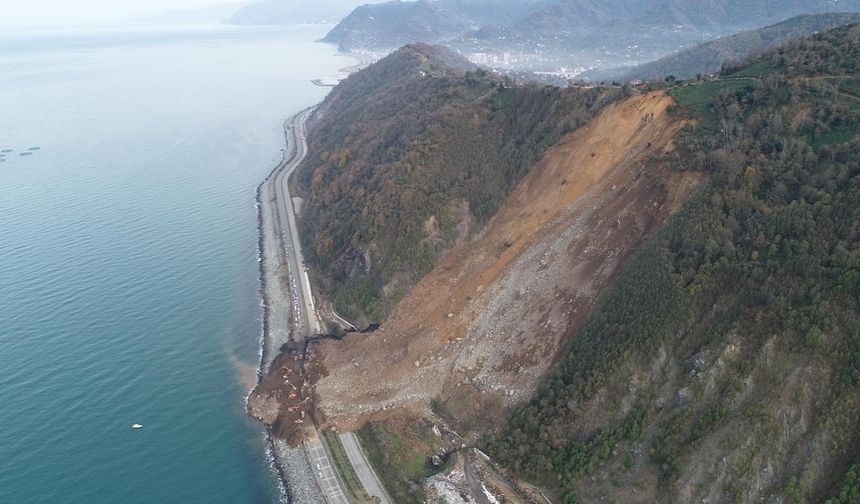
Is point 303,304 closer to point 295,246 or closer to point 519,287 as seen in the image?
point 295,246

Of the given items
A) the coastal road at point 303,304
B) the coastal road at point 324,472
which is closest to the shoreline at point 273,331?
the coastal road at point 324,472

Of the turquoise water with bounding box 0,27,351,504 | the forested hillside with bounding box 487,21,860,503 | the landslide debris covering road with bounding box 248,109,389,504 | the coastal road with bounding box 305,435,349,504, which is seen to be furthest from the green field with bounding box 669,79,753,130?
the turquoise water with bounding box 0,27,351,504

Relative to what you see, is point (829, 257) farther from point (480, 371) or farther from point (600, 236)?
point (480, 371)

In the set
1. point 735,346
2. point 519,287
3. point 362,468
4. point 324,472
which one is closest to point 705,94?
point 519,287

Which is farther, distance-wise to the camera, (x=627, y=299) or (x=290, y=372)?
(x=290, y=372)

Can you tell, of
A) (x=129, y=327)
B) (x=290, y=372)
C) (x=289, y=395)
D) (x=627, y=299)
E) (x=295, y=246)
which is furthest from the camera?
(x=295, y=246)

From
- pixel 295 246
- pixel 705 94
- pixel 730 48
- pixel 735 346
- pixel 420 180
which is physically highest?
pixel 730 48
